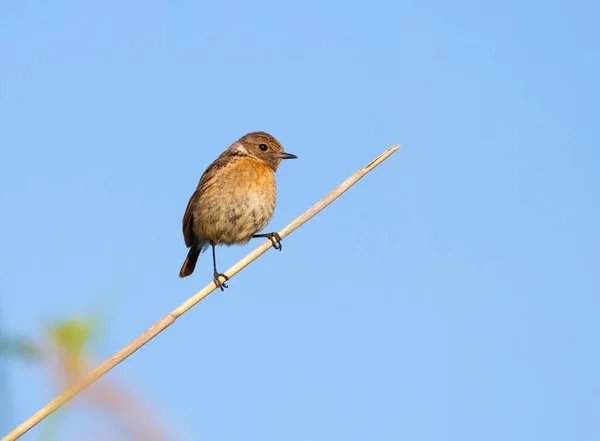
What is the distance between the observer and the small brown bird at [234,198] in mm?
6938

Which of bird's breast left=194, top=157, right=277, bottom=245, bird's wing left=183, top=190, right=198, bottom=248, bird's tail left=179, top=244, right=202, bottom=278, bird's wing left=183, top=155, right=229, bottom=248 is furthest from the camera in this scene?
bird's tail left=179, top=244, right=202, bottom=278

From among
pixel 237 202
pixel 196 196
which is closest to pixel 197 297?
pixel 237 202

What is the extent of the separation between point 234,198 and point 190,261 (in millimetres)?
1131

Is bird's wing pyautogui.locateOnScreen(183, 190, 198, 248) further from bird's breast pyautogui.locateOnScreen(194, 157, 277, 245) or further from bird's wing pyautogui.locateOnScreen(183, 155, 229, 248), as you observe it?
bird's breast pyautogui.locateOnScreen(194, 157, 277, 245)

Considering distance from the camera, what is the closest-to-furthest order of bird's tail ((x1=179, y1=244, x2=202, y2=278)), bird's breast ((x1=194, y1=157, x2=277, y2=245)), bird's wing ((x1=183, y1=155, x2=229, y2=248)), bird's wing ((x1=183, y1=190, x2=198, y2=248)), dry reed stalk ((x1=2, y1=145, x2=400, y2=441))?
dry reed stalk ((x1=2, y1=145, x2=400, y2=441))
bird's breast ((x1=194, y1=157, x2=277, y2=245))
bird's wing ((x1=183, y1=155, x2=229, y2=248))
bird's wing ((x1=183, y1=190, x2=198, y2=248))
bird's tail ((x1=179, y1=244, x2=202, y2=278))

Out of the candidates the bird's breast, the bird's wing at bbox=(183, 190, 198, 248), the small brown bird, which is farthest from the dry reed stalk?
the bird's wing at bbox=(183, 190, 198, 248)

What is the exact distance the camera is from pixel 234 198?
22.8 feet

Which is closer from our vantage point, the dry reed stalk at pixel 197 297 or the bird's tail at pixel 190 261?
the dry reed stalk at pixel 197 297

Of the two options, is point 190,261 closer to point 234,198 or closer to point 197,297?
point 234,198

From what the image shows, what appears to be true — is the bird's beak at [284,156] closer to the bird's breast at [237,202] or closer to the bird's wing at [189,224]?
the bird's breast at [237,202]

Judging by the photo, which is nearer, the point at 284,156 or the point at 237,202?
the point at 237,202

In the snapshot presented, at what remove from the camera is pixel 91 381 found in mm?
1096

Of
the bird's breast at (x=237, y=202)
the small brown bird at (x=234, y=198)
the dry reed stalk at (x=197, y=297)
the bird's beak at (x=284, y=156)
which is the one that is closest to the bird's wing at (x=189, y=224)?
the small brown bird at (x=234, y=198)

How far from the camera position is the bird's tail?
7711 mm
